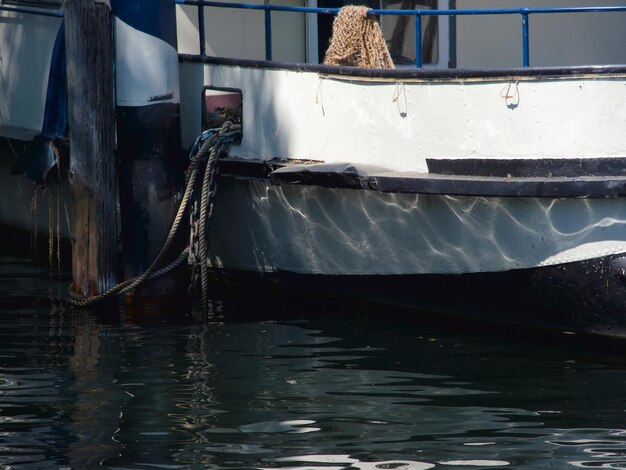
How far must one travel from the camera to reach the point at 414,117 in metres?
7.46

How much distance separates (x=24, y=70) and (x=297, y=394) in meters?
4.77

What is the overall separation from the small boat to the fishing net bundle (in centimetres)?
9

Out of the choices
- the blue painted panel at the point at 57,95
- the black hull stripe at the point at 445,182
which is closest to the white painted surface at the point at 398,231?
the black hull stripe at the point at 445,182

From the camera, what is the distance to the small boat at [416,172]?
696 cm

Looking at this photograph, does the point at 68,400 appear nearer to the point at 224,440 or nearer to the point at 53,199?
the point at 224,440

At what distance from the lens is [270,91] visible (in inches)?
320

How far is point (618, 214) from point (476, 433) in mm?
1736

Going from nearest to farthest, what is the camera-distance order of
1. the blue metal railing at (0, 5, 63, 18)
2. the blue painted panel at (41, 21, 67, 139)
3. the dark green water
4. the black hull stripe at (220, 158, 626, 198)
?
the dark green water → the black hull stripe at (220, 158, 626, 198) → the blue painted panel at (41, 21, 67, 139) → the blue metal railing at (0, 5, 63, 18)

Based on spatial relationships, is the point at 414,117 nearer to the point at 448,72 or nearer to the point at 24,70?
the point at 448,72

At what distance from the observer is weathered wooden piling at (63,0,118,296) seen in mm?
8164

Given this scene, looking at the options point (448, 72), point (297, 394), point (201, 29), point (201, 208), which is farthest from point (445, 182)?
point (201, 29)

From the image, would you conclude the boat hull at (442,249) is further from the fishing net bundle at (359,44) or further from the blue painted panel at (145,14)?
the blue painted panel at (145,14)

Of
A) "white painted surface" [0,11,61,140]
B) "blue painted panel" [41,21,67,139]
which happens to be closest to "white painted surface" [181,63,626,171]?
"blue painted panel" [41,21,67,139]

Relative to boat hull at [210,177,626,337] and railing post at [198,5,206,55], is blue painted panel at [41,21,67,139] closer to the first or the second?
railing post at [198,5,206,55]
